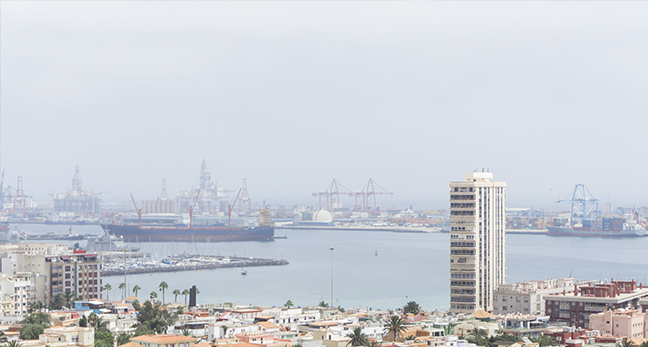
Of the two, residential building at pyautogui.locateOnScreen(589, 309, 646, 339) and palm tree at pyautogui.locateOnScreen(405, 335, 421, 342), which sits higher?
palm tree at pyautogui.locateOnScreen(405, 335, 421, 342)

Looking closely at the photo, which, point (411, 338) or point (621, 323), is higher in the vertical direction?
point (411, 338)

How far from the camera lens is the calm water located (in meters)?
32.7

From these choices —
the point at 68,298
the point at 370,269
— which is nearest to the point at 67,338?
the point at 68,298

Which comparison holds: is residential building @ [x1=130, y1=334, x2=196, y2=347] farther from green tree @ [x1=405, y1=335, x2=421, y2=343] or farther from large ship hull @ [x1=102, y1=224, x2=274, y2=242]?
large ship hull @ [x1=102, y1=224, x2=274, y2=242]

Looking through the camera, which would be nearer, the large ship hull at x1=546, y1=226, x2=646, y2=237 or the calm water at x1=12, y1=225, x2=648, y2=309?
the calm water at x1=12, y1=225, x2=648, y2=309

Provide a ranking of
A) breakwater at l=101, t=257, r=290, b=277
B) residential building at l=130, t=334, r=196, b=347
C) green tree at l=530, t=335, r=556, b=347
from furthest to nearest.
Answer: breakwater at l=101, t=257, r=290, b=277 → green tree at l=530, t=335, r=556, b=347 → residential building at l=130, t=334, r=196, b=347

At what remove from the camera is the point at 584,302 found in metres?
19.8

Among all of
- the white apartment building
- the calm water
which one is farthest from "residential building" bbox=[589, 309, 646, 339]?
the calm water

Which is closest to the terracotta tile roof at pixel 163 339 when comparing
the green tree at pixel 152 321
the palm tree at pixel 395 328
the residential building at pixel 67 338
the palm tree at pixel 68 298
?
the residential building at pixel 67 338

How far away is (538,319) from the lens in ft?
59.8

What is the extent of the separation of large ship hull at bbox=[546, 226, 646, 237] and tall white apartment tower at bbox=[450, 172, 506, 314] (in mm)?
55968

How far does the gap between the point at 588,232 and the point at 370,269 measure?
38.3 metres

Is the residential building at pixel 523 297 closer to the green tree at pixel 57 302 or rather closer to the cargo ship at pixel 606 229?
the green tree at pixel 57 302

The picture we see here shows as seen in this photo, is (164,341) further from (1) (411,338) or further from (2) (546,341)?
(2) (546,341)
